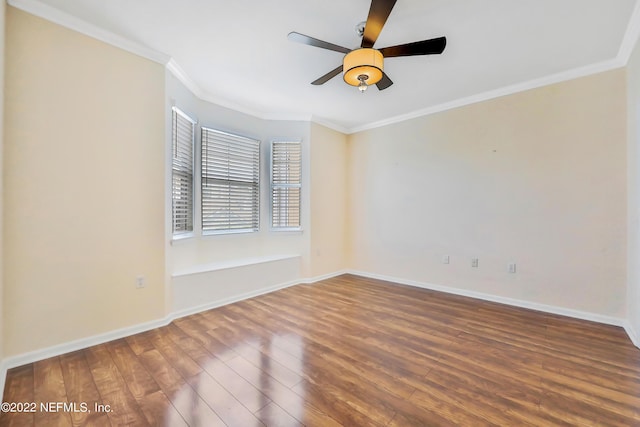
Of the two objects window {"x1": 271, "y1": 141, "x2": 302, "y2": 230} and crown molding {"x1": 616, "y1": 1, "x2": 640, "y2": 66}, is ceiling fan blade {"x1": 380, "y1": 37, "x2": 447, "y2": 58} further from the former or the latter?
window {"x1": 271, "y1": 141, "x2": 302, "y2": 230}

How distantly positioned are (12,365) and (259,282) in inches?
91.4

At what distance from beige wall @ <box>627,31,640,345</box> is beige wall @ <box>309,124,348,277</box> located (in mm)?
3569

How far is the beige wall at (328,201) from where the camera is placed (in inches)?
178

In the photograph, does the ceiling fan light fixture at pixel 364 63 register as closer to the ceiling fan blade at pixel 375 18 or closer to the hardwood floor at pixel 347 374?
the ceiling fan blade at pixel 375 18

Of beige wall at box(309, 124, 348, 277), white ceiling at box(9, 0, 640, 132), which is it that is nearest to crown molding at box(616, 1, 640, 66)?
white ceiling at box(9, 0, 640, 132)

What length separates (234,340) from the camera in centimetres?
245

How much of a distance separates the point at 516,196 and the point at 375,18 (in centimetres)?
282

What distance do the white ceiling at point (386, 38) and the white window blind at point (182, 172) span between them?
0.54 metres

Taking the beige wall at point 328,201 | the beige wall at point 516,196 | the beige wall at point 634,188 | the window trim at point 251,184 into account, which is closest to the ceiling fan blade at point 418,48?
the beige wall at point 634,188

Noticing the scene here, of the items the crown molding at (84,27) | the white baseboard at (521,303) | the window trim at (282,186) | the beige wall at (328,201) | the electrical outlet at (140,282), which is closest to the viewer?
the crown molding at (84,27)

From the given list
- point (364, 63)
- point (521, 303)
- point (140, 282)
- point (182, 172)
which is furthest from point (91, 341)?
point (521, 303)

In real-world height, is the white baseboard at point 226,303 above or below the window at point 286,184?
below

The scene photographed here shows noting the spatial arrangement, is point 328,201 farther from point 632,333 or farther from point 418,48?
point 632,333

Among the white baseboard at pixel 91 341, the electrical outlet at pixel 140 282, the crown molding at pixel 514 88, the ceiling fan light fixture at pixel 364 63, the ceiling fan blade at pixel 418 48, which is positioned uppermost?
the crown molding at pixel 514 88
